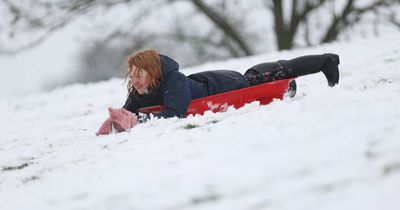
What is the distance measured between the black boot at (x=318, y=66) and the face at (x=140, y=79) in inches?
50.6

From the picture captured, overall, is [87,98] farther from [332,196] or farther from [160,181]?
[332,196]

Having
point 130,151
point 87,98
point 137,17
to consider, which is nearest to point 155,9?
point 137,17

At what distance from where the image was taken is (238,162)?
269 cm

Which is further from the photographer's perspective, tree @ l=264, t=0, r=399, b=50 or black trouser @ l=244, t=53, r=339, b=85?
tree @ l=264, t=0, r=399, b=50

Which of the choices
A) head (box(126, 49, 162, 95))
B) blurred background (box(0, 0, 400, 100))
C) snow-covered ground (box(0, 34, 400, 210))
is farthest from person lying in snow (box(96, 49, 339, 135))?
blurred background (box(0, 0, 400, 100))

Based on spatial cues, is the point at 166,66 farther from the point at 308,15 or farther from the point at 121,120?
the point at 308,15

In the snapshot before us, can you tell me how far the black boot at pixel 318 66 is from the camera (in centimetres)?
471

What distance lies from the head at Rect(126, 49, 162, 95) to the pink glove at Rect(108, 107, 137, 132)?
0.34m

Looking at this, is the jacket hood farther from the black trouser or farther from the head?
the black trouser

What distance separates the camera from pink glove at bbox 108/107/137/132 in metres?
4.18

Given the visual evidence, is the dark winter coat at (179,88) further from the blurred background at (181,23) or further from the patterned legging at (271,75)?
the blurred background at (181,23)

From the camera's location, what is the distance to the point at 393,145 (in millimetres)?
2471

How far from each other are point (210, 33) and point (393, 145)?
546 inches

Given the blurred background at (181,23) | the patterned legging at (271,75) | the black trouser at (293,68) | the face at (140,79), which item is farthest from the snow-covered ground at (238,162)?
the blurred background at (181,23)
